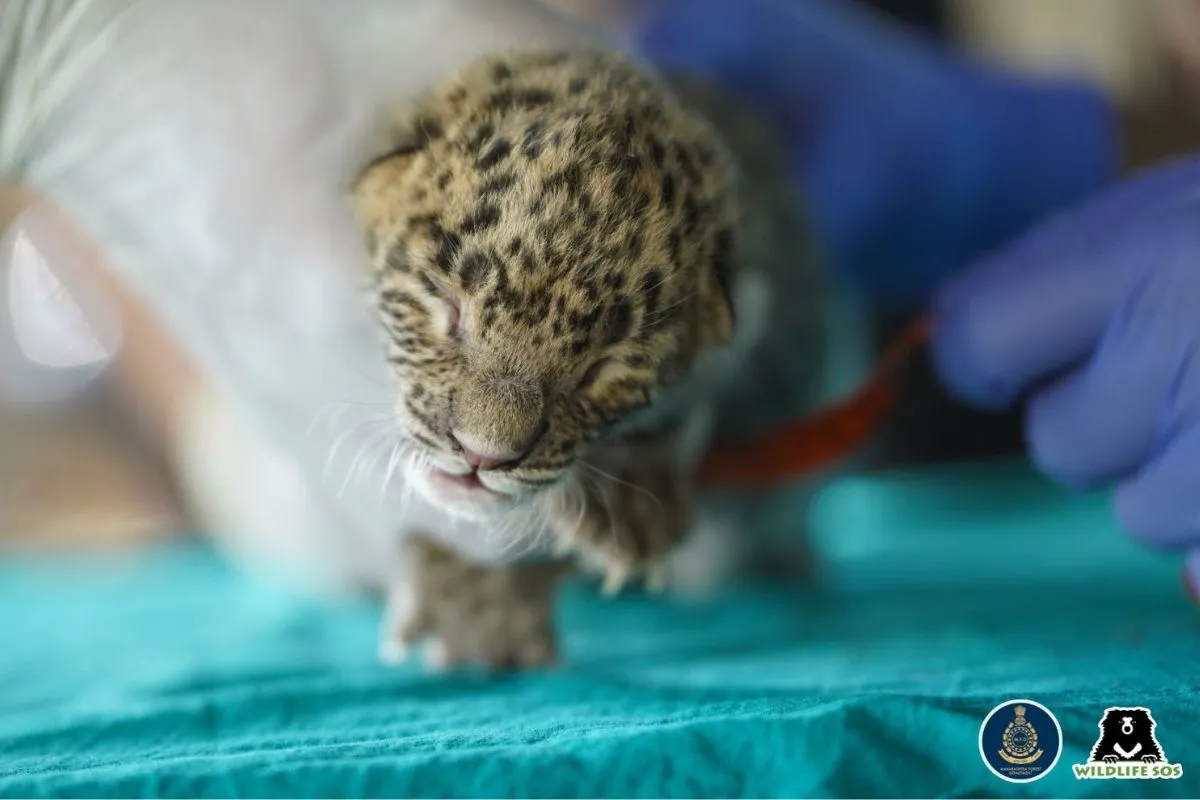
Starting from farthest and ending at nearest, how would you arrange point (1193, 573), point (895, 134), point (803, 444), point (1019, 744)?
1. point (895, 134)
2. point (803, 444)
3. point (1193, 573)
4. point (1019, 744)

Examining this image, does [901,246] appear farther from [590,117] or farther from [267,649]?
[267,649]

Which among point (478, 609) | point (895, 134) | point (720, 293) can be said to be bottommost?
point (478, 609)

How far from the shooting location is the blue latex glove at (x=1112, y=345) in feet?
2.68

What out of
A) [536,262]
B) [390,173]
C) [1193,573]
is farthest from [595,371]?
[1193,573]

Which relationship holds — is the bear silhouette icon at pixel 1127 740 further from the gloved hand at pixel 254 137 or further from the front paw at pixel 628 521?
the gloved hand at pixel 254 137

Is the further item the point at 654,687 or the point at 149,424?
the point at 149,424

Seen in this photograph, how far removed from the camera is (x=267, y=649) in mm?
1054

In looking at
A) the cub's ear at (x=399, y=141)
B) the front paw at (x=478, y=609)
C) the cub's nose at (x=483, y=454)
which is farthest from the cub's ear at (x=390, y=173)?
the front paw at (x=478, y=609)

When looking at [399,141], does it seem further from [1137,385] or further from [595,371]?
[1137,385]

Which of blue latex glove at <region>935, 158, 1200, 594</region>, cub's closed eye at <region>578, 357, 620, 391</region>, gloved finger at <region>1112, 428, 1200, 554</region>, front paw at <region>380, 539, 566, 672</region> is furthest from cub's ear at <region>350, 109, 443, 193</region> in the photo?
gloved finger at <region>1112, 428, 1200, 554</region>

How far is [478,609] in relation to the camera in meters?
0.87

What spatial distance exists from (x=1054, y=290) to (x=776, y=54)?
0.59 metres

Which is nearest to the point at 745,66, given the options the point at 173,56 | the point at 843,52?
the point at 843,52

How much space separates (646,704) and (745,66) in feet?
3.01
